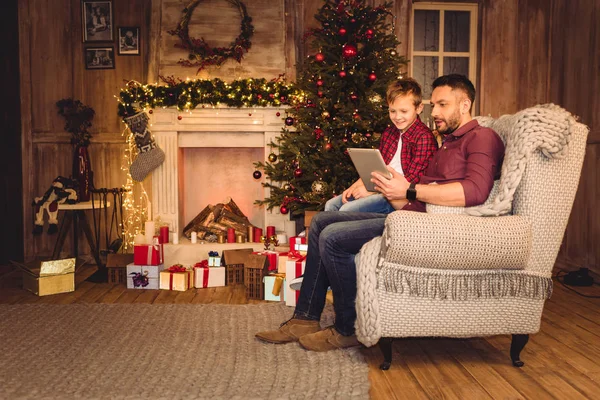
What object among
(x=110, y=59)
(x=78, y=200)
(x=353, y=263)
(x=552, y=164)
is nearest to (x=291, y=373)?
(x=353, y=263)

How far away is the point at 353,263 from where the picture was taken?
2488 millimetres

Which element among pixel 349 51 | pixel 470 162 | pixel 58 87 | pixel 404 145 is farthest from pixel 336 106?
pixel 58 87

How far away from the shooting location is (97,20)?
4914 mm

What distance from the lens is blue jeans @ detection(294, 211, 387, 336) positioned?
2.44 meters

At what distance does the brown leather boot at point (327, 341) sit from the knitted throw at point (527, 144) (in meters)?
0.76

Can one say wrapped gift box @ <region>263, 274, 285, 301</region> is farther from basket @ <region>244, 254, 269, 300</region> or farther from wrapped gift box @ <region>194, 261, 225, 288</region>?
wrapped gift box @ <region>194, 261, 225, 288</region>

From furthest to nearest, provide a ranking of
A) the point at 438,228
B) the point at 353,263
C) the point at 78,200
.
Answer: the point at 78,200
the point at 353,263
the point at 438,228

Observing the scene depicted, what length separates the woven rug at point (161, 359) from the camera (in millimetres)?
2090

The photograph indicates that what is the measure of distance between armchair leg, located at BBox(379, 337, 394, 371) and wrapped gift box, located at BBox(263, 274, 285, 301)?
4.11ft

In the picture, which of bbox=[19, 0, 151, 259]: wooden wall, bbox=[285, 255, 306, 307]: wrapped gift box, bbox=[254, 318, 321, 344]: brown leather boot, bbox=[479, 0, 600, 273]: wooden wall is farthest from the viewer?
bbox=[19, 0, 151, 259]: wooden wall

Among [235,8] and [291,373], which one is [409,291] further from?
[235,8]

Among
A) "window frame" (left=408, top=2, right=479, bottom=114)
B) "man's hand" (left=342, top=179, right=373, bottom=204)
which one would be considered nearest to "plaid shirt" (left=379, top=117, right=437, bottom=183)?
"man's hand" (left=342, top=179, right=373, bottom=204)

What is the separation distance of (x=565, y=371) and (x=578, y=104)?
2.66 m

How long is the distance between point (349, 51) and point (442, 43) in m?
1.53
